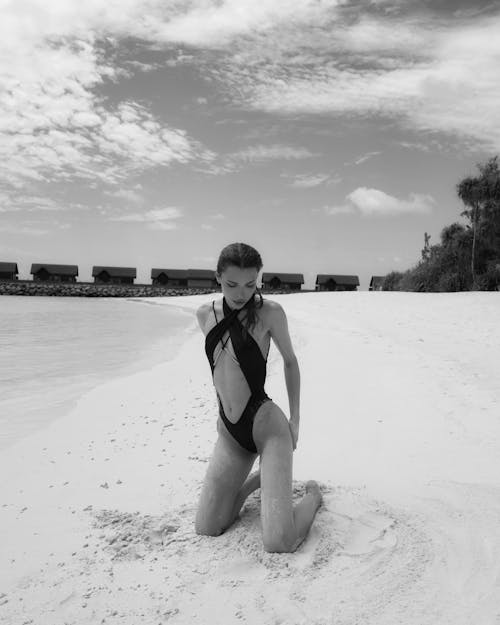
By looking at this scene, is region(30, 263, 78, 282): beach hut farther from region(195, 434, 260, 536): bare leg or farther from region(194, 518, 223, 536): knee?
region(194, 518, 223, 536): knee

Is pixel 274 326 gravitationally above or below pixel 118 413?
above

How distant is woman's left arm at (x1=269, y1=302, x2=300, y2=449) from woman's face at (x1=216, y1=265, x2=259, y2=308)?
196mm

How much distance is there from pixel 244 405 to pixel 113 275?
282 ft

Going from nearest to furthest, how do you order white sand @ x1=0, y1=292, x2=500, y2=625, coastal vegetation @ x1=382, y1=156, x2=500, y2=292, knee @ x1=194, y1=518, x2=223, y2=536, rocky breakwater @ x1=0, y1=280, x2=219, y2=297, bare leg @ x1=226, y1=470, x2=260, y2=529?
white sand @ x1=0, y1=292, x2=500, y2=625
knee @ x1=194, y1=518, x2=223, y2=536
bare leg @ x1=226, y1=470, x2=260, y2=529
coastal vegetation @ x1=382, y1=156, x2=500, y2=292
rocky breakwater @ x1=0, y1=280, x2=219, y2=297

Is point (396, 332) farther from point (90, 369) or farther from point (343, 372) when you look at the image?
point (90, 369)

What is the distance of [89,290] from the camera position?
75.0 meters

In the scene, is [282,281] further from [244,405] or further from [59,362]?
[244,405]

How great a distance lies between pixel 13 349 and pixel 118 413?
325 inches

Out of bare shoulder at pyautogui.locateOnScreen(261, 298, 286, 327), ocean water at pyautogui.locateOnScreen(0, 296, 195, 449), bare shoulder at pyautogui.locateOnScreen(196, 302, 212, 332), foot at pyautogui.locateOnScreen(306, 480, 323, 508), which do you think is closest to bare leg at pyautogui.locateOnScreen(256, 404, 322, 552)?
foot at pyautogui.locateOnScreen(306, 480, 323, 508)

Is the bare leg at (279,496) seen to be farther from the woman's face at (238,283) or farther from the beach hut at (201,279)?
the beach hut at (201,279)

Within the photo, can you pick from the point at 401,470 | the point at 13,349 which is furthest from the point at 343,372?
the point at 13,349

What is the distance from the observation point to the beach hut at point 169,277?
8394 cm

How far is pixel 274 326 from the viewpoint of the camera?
3.36 m

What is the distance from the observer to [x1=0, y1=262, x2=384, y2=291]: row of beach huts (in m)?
81.9
